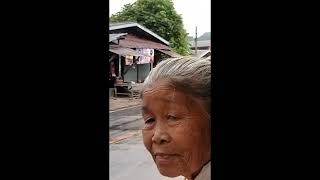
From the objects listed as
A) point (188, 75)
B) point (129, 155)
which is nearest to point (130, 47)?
point (129, 155)

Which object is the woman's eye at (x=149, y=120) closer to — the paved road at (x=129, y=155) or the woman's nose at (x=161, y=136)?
→ the woman's nose at (x=161, y=136)

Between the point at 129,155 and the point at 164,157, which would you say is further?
the point at 129,155

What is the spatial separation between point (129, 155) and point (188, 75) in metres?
3.67

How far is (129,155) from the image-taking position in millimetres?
4625

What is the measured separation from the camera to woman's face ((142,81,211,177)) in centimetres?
102

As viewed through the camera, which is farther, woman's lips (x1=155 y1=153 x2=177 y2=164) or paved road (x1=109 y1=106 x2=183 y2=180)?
paved road (x1=109 y1=106 x2=183 y2=180)

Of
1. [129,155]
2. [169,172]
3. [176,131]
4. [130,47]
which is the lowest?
[129,155]

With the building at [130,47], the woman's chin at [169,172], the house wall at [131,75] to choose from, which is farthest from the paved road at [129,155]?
the woman's chin at [169,172]

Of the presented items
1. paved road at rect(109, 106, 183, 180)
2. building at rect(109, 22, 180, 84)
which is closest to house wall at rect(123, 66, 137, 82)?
building at rect(109, 22, 180, 84)

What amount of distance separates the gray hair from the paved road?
1.48 m

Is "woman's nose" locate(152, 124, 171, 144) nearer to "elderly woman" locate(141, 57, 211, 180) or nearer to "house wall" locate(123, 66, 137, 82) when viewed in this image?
"elderly woman" locate(141, 57, 211, 180)

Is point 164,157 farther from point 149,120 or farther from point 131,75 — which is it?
point 131,75
